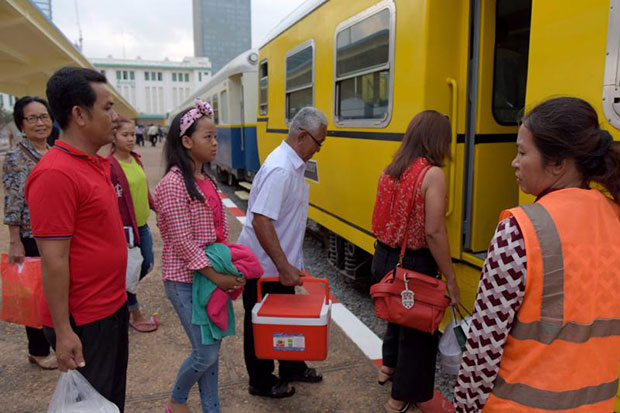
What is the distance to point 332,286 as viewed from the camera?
541cm

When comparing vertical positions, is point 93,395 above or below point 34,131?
below

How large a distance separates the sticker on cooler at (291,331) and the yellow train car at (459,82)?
120 cm

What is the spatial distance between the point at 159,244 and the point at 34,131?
4.24 metres

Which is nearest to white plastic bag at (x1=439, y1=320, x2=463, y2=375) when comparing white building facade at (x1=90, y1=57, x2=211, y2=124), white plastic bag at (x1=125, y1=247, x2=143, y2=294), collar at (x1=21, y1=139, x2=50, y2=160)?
white plastic bag at (x1=125, y1=247, x2=143, y2=294)

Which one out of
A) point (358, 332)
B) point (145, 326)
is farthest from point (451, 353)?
point (145, 326)

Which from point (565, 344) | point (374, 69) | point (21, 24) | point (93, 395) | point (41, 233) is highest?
point (21, 24)

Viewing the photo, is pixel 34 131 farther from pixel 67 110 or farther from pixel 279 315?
pixel 279 315

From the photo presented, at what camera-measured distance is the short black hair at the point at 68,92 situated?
5.84ft

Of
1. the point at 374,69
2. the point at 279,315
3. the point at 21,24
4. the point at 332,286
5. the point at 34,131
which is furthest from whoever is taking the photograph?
the point at 21,24

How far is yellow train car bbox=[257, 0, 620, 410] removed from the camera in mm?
2145

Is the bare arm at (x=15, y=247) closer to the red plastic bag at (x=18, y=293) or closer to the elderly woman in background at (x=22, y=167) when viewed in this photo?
the elderly woman in background at (x=22, y=167)

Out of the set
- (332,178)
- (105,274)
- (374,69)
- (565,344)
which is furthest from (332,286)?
(565,344)

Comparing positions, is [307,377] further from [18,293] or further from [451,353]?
[18,293]

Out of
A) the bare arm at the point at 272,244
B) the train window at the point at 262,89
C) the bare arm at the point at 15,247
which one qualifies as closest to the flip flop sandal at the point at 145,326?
the bare arm at the point at 15,247
